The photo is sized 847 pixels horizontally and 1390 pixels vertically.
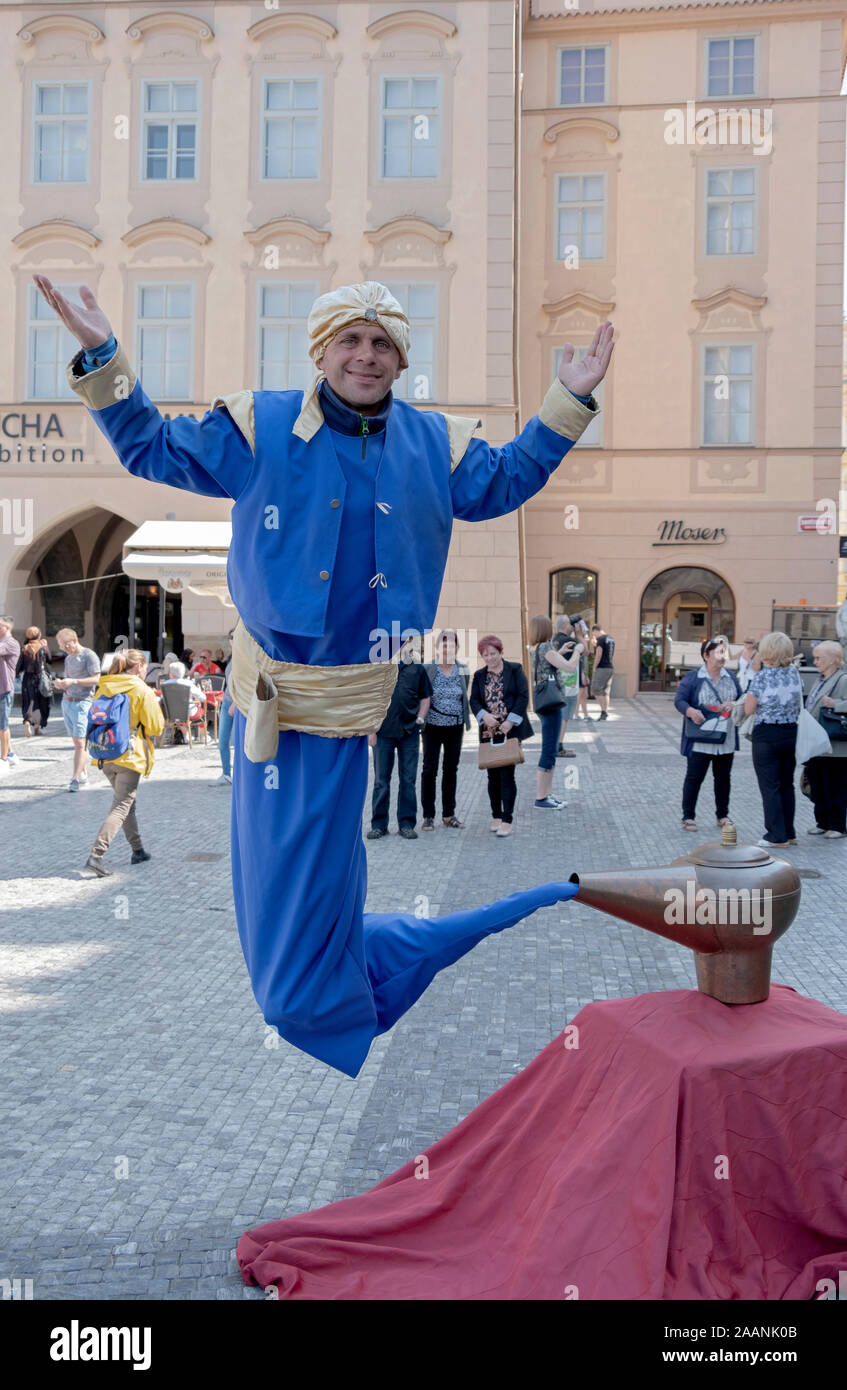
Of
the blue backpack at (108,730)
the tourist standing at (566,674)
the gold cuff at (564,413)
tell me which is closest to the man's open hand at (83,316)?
the gold cuff at (564,413)

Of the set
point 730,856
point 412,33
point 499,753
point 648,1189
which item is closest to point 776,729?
point 499,753

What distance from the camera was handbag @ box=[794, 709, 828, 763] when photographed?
366 inches

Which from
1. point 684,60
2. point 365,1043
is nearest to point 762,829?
point 365,1043

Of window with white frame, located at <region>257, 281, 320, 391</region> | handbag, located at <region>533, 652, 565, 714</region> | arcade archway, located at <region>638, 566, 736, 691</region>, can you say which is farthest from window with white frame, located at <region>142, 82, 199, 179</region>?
handbag, located at <region>533, 652, 565, 714</region>

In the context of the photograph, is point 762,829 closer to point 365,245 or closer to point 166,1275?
point 166,1275

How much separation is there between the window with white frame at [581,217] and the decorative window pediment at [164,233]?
304 inches

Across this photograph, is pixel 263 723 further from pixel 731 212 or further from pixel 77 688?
pixel 731 212

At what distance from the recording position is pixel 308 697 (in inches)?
109

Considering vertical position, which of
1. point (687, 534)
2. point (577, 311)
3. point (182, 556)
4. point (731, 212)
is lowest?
point (182, 556)

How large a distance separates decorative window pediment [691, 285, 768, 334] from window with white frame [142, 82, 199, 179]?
9.95m

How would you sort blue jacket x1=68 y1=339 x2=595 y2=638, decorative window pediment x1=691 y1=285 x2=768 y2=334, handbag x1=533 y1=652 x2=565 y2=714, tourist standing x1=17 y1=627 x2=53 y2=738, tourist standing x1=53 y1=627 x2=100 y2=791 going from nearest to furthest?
1. blue jacket x1=68 y1=339 x2=595 y2=638
2. handbag x1=533 y1=652 x2=565 y2=714
3. tourist standing x1=53 y1=627 x2=100 y2=791
4. tourist standing x1=17 y1=627 x2=53 y2=738
5. decorative window pediment x1=691 y1=285 x2=768 y2=334

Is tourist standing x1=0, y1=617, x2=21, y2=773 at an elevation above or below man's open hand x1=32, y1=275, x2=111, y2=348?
below

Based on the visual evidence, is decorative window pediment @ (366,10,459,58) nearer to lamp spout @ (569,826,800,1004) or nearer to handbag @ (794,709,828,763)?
handbag @ (794,709,828,763)

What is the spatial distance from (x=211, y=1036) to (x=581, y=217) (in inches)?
894
